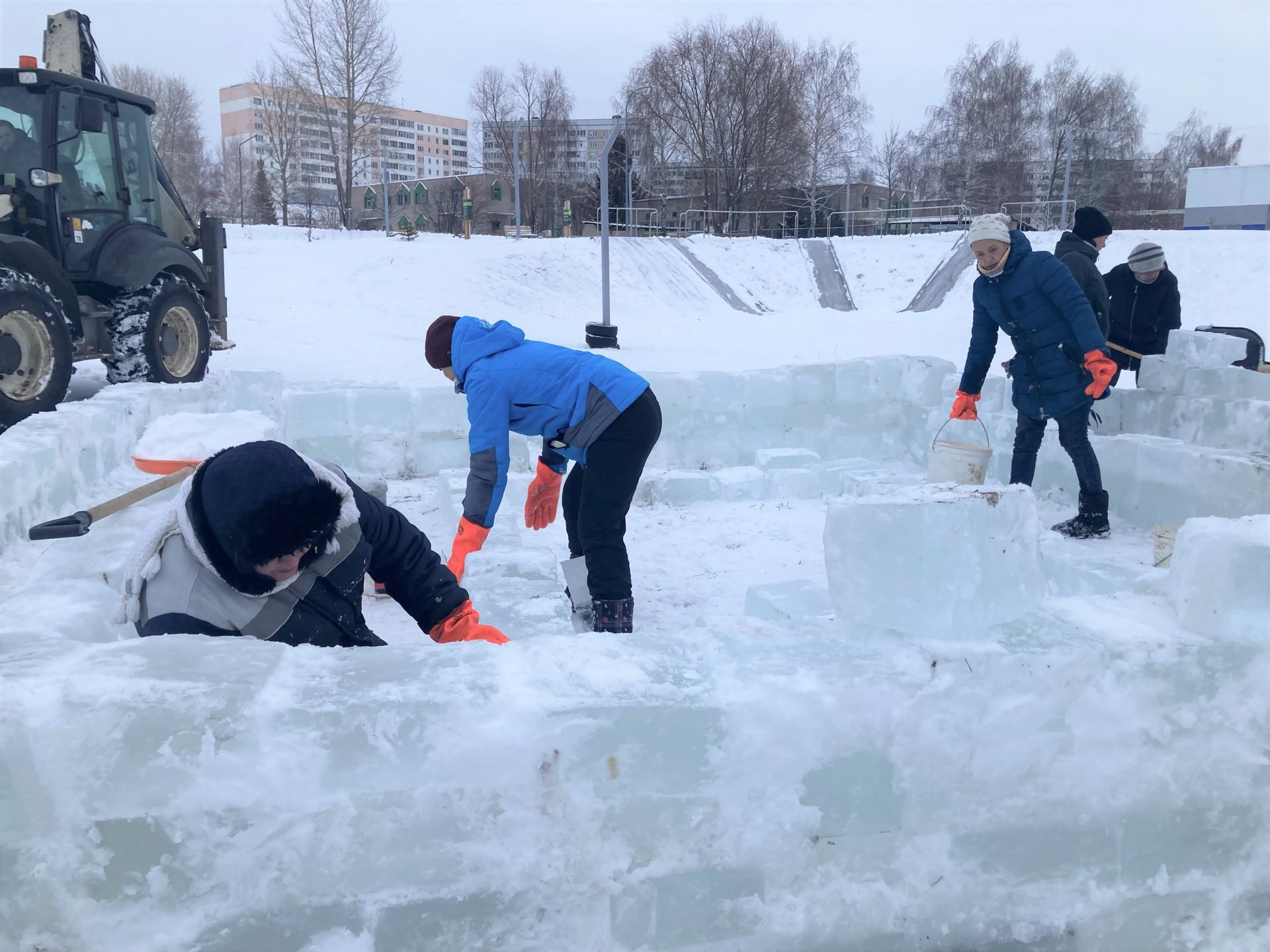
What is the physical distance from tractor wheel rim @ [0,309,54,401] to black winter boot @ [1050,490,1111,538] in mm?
5577

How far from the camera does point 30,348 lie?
508 centimetres

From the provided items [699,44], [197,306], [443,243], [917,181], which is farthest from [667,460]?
[917,181]

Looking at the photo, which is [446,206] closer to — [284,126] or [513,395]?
[284,126]

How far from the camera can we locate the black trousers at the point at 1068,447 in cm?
405

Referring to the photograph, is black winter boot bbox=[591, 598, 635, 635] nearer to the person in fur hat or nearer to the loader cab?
the person in fur hat

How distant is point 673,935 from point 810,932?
9.2 inches

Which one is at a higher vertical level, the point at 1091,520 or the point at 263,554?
the point at 263,554

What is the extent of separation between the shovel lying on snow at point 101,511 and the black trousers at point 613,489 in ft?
4.06

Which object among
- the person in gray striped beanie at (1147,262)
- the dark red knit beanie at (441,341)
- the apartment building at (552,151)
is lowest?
the dark red knit beanie at (441,341)

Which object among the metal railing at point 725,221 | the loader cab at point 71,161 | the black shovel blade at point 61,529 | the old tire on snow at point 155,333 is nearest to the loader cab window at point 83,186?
the loader cab at point 71,161

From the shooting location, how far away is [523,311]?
14.8 meters

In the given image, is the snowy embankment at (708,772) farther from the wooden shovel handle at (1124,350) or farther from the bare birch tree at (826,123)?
the bare birch tree at (826,123)

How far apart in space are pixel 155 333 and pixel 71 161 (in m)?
1.20

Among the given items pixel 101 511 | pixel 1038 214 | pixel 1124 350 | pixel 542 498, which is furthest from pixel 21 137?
pixel 1038 214
